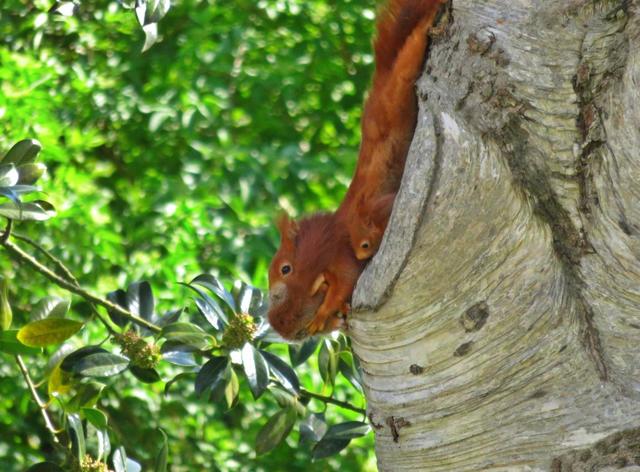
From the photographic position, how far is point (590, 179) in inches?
50.9

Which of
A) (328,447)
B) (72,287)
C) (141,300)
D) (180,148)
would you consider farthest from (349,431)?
(180,148)

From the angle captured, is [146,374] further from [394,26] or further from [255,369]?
[394,26]

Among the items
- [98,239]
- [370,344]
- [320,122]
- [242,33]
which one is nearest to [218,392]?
[370,344]

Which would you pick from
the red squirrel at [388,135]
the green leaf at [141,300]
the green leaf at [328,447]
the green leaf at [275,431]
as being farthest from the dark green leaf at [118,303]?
the red squirrel at [388,135]

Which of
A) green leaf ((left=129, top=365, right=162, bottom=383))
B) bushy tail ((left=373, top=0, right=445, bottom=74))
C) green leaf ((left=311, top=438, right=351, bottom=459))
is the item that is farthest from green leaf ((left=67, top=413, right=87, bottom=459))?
bushy tail ((left=373, top=0, right=445, bottom=74))

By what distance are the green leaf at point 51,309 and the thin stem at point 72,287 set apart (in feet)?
0.16

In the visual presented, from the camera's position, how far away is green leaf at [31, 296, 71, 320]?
1.92 meters

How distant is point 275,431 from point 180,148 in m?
2.19

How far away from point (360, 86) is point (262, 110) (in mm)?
457

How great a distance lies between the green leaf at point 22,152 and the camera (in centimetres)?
189

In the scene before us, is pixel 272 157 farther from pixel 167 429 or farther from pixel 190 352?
pixel 190 352

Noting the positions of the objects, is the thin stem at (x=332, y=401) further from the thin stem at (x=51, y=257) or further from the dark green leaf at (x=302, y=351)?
the thin stem at (x=51, y=257)

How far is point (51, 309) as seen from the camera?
6.33ft

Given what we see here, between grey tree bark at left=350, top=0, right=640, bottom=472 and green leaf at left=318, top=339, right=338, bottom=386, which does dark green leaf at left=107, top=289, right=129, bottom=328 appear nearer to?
green leaf at left=318, top=339, right=338, bottom=386
